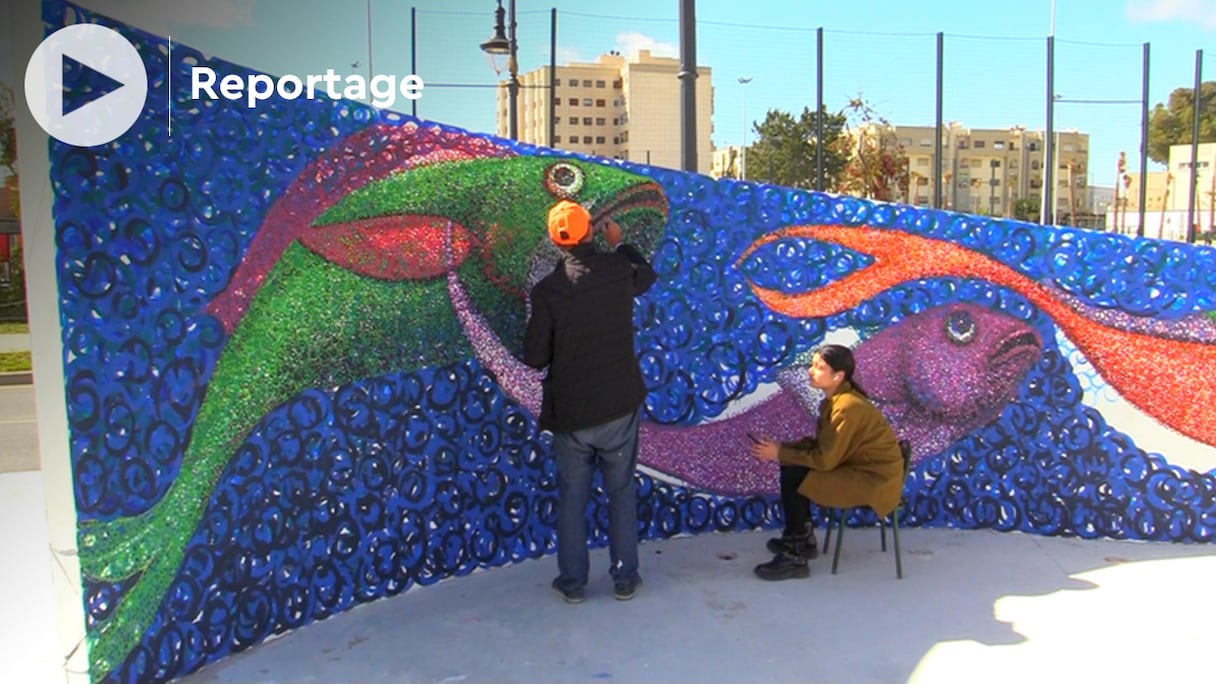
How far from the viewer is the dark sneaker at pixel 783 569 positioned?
4191 millimetres

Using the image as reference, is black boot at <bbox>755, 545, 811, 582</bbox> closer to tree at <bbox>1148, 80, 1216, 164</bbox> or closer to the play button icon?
the play button icon

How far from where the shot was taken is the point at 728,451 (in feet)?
15.7

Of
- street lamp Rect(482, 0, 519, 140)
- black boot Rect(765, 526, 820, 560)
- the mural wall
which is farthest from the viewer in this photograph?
street lamp Rect(482, 0, 519, 140)

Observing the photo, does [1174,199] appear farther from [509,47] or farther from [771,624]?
[771,624]

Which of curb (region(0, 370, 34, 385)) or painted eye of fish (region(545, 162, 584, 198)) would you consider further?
curb (region(0, 370, 34, 385))

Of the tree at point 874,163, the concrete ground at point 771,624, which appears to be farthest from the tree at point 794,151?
the concrete ground at point 771,624

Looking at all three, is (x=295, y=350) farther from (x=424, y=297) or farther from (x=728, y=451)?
(x=728, y=451)

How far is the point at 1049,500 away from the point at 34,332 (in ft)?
15.0

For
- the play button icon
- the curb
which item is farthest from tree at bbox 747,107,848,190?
the play button icon

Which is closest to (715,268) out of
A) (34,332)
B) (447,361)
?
(447,361)

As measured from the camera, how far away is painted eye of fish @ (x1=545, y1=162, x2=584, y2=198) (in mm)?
4270

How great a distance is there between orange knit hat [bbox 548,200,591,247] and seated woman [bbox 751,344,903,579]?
3.94 feet

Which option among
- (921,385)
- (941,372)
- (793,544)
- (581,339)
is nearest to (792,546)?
(793,544)

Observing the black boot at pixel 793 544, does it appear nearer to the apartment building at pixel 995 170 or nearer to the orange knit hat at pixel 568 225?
Answer: the orange knit hat at pixel 568 225
